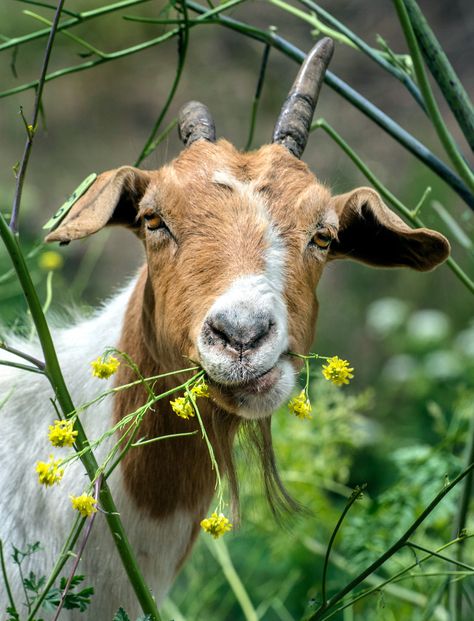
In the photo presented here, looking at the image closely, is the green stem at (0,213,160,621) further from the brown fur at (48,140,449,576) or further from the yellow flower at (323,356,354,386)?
the yellow flower at (323,356,354,386)

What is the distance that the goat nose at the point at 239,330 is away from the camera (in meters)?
2.51

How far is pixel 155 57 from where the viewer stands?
40.0 ft

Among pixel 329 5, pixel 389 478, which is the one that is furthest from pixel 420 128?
pixel 389 478

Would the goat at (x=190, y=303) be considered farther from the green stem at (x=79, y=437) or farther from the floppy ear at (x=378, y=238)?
the green stem at (x=79, y=437)

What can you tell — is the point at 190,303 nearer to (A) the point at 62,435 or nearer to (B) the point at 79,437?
(B) the point at 79,437

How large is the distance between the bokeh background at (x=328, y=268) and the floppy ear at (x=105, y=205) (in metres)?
2.27

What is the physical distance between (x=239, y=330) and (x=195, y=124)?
48.4 inches

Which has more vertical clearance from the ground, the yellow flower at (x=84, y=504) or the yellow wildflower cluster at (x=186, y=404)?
the yellow wildflower cluster at (x=186, y=404)

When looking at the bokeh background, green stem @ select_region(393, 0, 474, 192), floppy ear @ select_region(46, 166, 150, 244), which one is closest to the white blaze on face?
floppy ear @ select_region(46, 166, 150, 244)

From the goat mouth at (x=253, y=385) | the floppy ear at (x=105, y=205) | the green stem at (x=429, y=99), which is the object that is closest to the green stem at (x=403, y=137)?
the green stem at (x=429, y=99)

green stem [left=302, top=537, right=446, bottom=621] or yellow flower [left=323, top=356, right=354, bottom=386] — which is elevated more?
yellow flower [left=323, top=356, right=354, bottom=386]

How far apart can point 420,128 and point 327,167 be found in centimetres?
117

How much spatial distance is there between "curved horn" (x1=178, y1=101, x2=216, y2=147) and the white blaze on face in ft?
2.87

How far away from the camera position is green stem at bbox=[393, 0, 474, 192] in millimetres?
2693
